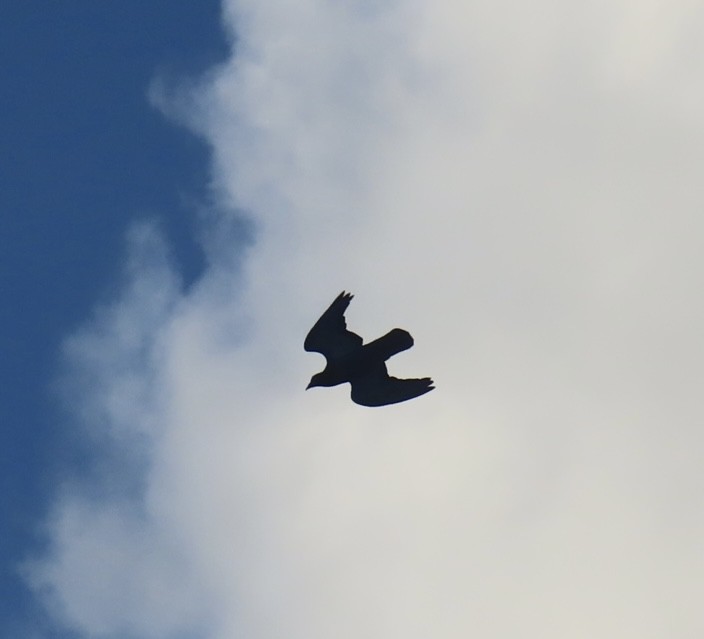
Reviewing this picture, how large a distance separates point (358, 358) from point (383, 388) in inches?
50.8

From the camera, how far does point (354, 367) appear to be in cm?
3484

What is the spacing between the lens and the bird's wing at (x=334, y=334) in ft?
114

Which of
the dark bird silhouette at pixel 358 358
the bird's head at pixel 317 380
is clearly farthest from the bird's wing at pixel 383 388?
the bird's head at pixel 317 380

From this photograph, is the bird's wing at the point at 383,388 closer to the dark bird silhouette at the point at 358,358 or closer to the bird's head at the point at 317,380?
the dark bird silhouette at the point at 358,358

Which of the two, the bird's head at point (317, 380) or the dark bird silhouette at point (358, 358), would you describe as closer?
the dark bird silhouette at point (358, 358)

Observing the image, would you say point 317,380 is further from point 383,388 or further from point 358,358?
point 383,388

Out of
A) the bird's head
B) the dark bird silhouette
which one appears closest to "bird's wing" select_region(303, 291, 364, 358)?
the dark bird silhouette

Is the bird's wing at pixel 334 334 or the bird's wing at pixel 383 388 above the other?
the bird's wing at pixel 334 334

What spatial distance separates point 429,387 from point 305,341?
337 cm

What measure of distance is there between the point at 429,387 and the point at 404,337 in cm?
169

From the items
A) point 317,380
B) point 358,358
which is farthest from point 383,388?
point 317,380

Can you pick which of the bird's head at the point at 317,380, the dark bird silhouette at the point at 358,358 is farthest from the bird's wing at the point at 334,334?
the bird's head at the point at 317,380

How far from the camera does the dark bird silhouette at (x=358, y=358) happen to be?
34375 millimetres

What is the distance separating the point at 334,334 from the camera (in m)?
34.8
